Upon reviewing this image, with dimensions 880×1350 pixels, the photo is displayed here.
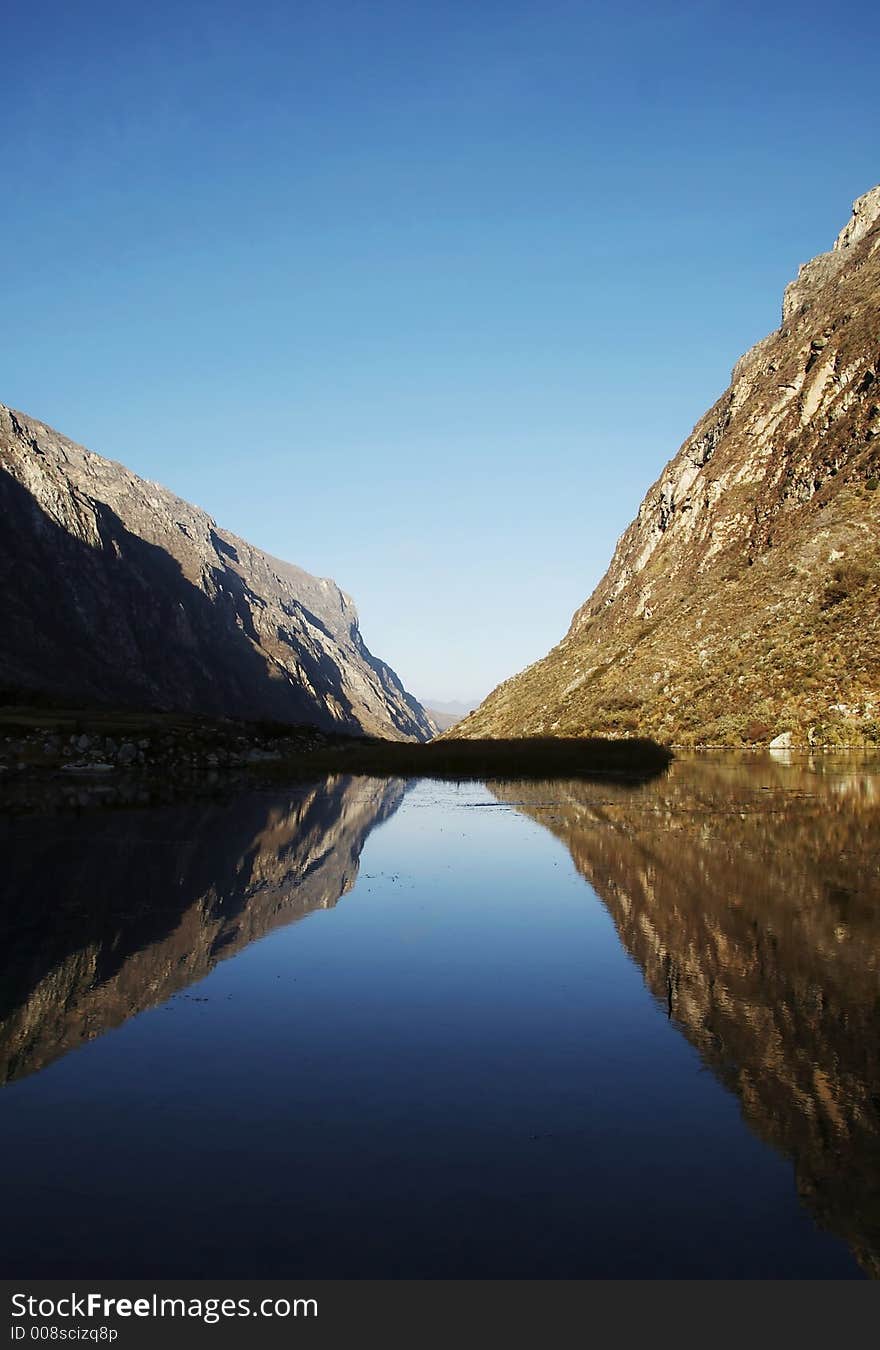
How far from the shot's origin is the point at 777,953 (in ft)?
49.9

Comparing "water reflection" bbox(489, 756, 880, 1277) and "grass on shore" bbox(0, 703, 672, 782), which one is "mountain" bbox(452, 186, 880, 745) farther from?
"water reflection" bbox(489, 756, 880, 1277)

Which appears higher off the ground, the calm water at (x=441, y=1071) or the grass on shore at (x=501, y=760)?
the grass on shore at (x=501, y=760)

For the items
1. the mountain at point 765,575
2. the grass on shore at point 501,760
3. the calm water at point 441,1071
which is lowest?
the calm water at point 441,1071

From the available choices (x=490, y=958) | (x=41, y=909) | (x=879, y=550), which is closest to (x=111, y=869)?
(x=41, y=909)

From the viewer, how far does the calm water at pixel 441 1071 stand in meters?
6.91

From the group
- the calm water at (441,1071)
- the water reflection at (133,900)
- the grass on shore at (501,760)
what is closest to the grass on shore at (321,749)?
the grass on shore at (501,760)

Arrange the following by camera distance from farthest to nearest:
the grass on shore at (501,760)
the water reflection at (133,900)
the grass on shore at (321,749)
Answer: the grass on shore at (501,760) < the grass on shore at (321,749) < the water reflection at (133,900)

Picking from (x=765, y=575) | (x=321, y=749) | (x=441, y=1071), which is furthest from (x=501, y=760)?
(x=441, y=1071)

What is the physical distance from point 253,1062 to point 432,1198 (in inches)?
152

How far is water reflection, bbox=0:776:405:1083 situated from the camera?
12719 millimetres

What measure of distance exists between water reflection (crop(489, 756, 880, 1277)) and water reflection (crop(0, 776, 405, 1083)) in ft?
25.4

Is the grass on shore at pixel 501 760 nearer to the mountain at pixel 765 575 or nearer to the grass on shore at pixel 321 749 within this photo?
the grass on shore at pixel 321 749

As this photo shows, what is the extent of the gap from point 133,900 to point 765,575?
325 feet

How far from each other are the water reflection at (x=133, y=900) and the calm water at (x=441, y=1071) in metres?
0.10
